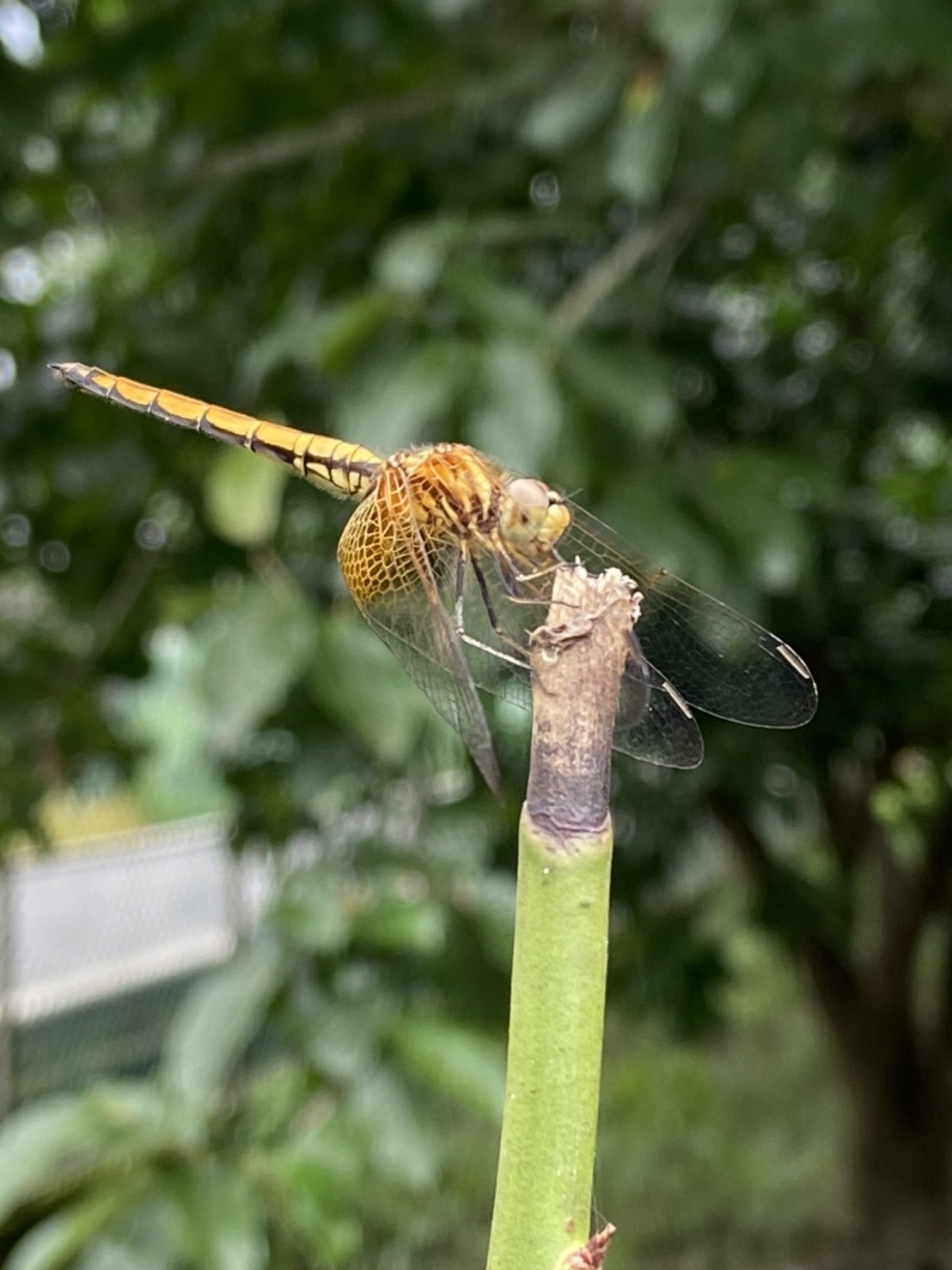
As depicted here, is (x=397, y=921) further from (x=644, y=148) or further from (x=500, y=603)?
(x=644, y=148)

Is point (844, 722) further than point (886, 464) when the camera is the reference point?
No

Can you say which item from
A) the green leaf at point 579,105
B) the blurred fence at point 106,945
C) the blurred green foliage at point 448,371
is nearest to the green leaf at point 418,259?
the blurred green foliage at point 448,371

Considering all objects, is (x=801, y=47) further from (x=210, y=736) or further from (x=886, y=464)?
(x=886, y=464)

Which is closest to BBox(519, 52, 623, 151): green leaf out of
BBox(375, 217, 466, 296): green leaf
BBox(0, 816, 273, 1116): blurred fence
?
BBox(375, 217, 466, 296): green leaf

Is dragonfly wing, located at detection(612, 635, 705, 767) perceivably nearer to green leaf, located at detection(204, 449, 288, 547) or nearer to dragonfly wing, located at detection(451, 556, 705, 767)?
dragonfly wing, located at detection(451, 556, 705, 767)

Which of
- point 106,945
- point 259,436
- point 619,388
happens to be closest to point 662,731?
point 259,436

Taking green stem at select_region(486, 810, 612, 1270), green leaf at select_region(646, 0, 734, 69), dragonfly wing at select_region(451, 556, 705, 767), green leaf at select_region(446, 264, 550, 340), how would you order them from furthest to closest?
1. green leaf at select_region(446, 264, 550, 340)
2. green leaf at select_region(646, 0, 734, 69)
3. dragonfly wing at select_region(451, 556, 705, 767)
4. green stem at select_region(486, 810, 612, 1270)

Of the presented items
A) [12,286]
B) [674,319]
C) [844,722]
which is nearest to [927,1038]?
[844,722]
